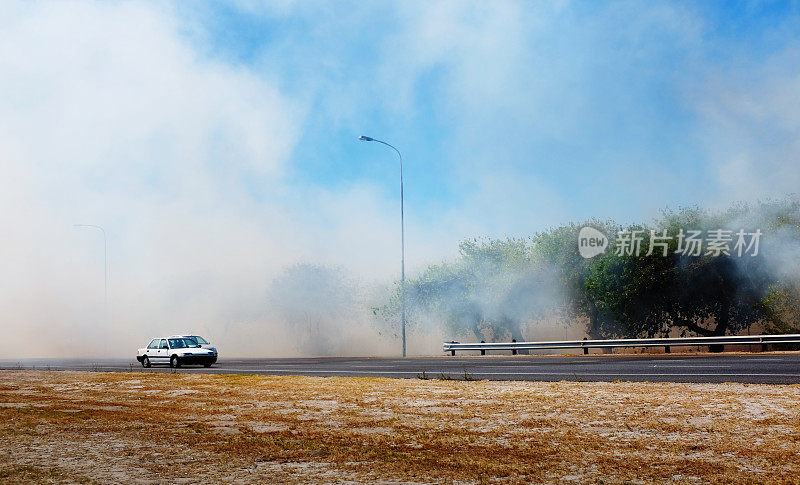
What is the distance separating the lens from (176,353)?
3597 cm

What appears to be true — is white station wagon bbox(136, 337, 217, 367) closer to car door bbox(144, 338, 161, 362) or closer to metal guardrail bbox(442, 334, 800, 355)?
car door bbox(144, 338, 161, 362)

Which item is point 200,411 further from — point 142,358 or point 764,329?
point 764,329

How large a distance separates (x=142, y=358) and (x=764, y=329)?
3667 centimetres

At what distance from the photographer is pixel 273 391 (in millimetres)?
16828

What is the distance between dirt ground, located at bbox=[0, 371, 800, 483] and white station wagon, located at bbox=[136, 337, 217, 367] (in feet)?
65.2

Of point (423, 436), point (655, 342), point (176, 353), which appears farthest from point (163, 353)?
Answer: point (423, 436)

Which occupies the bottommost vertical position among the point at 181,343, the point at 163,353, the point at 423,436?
the point at 423,436

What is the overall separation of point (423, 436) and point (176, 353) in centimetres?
2872

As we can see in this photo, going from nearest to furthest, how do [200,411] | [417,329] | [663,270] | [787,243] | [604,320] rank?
[200,411] < [787,243] < [663,270] < [604,320] < [417,329]

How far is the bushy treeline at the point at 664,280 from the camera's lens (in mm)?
46531

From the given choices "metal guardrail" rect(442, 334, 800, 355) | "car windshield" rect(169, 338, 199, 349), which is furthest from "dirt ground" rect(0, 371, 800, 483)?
"metal guardrail" rect(442, 334, 800, 355)

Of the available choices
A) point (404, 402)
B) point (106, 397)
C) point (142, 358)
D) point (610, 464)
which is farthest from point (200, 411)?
point (142, 358)

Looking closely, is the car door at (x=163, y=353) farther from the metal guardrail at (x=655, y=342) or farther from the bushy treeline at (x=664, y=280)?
the bushy treeline at (x=664, y=280)

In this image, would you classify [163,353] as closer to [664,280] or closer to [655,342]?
[655,342]
